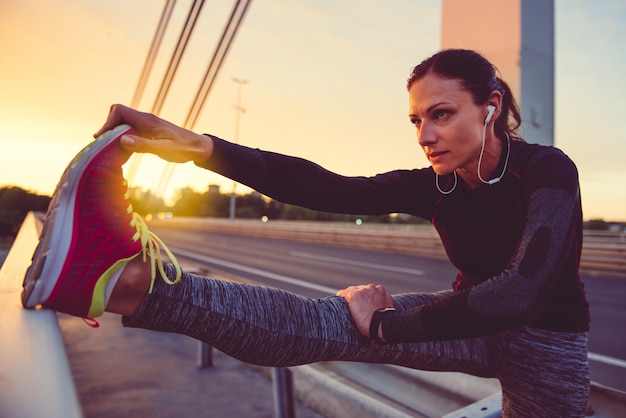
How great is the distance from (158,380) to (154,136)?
9.60 feet

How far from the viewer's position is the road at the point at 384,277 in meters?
5.60

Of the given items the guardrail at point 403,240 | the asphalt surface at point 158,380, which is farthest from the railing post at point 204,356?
the guardrail at point 403,240

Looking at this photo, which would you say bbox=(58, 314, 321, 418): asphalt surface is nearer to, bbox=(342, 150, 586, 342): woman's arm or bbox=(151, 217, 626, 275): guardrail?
bbox=(342, 150, 586, 342): woman's arm

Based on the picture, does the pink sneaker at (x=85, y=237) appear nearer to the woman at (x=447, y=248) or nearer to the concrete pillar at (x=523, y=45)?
the woman at (x=447, y=248)

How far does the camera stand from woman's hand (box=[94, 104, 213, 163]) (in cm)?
147

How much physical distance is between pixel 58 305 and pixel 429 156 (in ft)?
4.79

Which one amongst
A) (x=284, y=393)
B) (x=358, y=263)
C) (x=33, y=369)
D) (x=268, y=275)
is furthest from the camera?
(x=358, y=263)

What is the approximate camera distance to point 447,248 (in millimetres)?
2223

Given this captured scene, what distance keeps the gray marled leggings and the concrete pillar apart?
8.93 ft

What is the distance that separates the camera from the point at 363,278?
36.3 ft

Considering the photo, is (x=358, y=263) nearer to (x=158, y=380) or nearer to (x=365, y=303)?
(x=158, y=380)

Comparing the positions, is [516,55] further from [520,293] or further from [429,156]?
[520,293]

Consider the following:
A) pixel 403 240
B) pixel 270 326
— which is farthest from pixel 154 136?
pixel 403 240

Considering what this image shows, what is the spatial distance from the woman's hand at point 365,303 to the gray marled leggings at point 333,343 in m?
0.03
